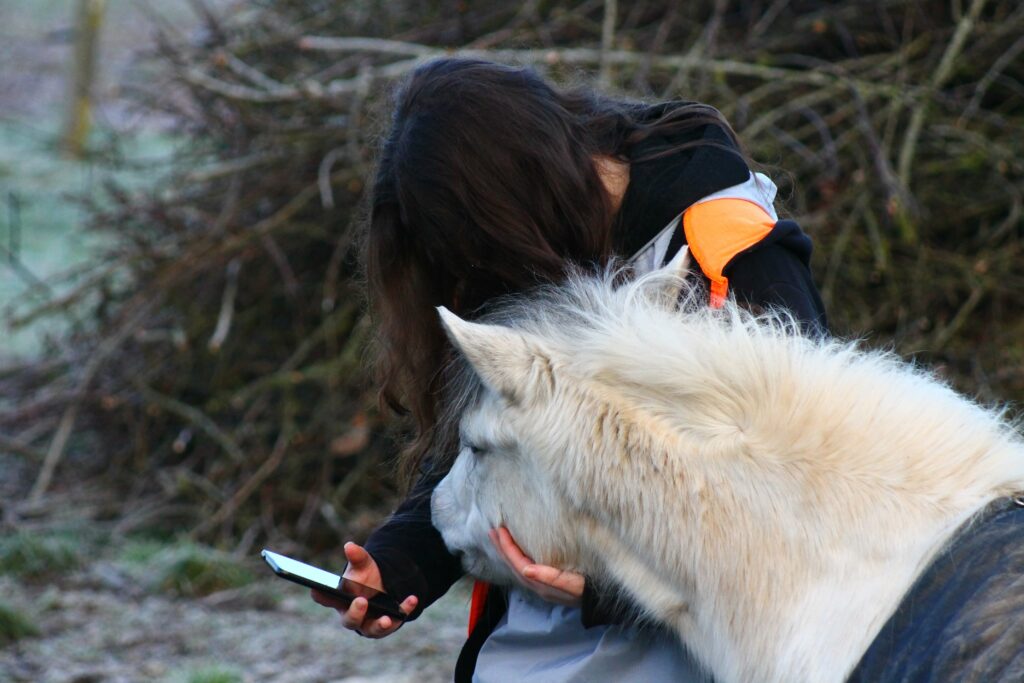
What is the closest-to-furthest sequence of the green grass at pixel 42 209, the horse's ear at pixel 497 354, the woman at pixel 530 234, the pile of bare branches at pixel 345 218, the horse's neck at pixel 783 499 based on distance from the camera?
the horse's neck at pixel 783 499, the horse's ear at pixel 497 354, the woman at pixel 530 234, the pile of bare branches at pixel 345 218, the green grass at pixel 42 209

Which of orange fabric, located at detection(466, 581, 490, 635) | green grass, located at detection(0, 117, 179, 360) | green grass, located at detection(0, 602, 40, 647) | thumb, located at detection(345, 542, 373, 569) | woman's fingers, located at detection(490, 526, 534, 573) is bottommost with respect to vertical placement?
green grass, located at detection(0, 117, 179, 360)

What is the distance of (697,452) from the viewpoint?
1.75m

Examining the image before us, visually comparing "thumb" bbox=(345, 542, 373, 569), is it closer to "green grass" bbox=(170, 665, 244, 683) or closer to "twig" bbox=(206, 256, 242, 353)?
"green grass" bbox=(170, 665, 244, 683)

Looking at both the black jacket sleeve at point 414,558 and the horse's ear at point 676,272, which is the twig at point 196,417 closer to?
the black jacket sleeve at point 414,558

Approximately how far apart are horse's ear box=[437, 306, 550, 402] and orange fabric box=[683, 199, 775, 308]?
377 millimetres

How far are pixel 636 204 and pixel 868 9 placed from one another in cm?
381

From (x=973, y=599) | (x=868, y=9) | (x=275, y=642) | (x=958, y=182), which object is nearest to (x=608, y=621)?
(x=973, y=599)

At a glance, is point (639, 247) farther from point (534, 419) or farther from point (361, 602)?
point (361, 602)

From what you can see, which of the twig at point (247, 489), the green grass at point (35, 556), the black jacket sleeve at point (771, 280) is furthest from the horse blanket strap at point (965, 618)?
the green grass at point (35, 556)

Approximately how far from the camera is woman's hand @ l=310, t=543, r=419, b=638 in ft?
7.05

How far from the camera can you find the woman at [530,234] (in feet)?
6.55

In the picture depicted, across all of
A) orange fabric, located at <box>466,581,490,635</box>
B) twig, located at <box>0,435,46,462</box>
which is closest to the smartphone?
orange fabric, located at <box>466,581,490,635</box>

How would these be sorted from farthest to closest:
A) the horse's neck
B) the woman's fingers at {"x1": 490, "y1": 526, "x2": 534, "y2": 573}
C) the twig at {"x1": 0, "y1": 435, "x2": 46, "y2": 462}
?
the twig at {"x1": 0, "y1": 435, "x2": 46, "y2": 462} < the woman's fingers at {"x1": 490, "y1": 526, "x2": 534, "y2": 573} < the horse's neck

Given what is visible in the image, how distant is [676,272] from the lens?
6.44 feet
